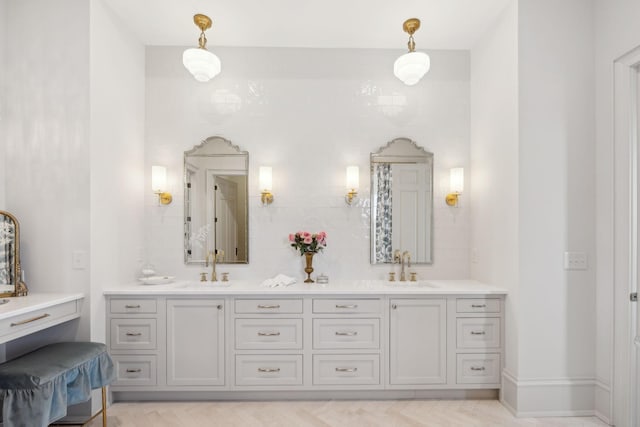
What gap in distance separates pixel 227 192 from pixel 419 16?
220cm

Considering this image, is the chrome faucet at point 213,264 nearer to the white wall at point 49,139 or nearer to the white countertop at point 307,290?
the white countertop at point 307,290

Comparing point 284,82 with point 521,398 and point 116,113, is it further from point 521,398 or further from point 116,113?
point 521,398

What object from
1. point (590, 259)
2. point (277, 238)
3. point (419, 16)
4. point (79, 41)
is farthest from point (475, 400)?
point (79, 41)

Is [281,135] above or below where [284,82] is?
below

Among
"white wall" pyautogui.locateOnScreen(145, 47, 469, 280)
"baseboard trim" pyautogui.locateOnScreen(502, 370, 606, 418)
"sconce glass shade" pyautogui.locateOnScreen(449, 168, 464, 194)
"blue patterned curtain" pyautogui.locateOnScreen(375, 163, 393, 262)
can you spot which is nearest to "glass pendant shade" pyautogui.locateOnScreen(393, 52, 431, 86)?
"white wall" pyautogui.locateOnScreen(145, 47, 469, 280)

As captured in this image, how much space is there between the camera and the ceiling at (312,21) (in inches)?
107

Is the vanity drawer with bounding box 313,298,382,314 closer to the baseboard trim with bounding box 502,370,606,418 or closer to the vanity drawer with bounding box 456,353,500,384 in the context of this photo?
the vanity drawer with bounding box 456,353,500,384

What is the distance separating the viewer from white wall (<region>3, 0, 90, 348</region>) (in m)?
2.51

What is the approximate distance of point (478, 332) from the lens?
9.10 feet

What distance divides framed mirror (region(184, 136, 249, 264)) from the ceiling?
96 centimetres

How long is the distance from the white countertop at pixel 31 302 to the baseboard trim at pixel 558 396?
10.4 feet

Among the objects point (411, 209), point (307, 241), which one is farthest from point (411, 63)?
point (307, 241)

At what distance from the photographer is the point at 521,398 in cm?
256

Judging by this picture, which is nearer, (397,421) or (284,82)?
(397,421)
